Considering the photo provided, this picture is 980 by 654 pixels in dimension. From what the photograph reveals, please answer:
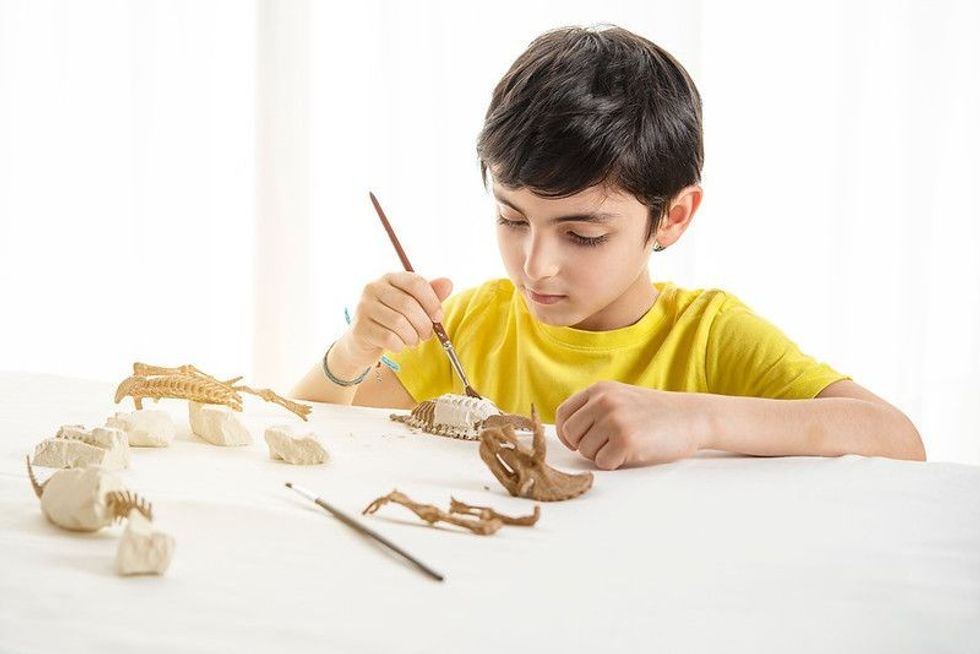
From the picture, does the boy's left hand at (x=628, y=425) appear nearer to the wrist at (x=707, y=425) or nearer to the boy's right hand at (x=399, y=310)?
the wrist at (x=707, y=425)

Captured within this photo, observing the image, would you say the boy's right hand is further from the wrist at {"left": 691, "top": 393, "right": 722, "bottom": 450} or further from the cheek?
the wrist at {"left": 691, "top": 393, "right": 722, "bottom": 450}

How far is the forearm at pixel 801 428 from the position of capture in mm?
1234

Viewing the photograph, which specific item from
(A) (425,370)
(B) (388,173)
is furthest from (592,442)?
(B) (388,173)

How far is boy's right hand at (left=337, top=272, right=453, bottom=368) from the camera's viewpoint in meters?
1.48

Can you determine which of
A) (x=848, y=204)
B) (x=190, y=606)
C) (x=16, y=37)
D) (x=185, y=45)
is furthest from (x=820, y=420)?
(x=16, y=37)

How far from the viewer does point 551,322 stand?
162 cm

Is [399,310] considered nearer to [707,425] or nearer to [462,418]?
[462,418]

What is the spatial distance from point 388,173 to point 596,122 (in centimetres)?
177

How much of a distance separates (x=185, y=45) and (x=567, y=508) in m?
2.73

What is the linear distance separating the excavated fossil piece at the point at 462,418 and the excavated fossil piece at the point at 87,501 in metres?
0.50

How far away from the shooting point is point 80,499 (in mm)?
857

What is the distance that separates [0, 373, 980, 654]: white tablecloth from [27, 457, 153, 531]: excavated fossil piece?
0.04ft

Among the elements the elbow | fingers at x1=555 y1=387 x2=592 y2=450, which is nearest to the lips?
fingers at x1=555 y1=387 x2=592 y2=450

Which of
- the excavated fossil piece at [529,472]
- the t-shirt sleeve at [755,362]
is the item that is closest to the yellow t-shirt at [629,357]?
the t-shirt sleeve at [755,362]
